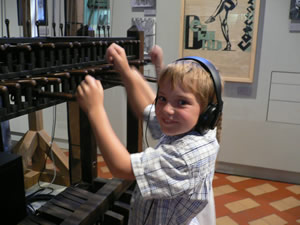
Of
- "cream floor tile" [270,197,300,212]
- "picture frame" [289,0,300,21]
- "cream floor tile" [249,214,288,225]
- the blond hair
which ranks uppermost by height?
"picture frame" [289,0,300,21]

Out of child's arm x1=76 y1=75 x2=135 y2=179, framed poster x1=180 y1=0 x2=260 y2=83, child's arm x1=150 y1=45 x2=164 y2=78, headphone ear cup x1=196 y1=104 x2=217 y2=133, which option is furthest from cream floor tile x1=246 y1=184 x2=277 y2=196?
child's arm x1=76 y1=75 x2=135 y2=179

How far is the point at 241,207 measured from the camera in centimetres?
235

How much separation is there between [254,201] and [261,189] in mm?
233

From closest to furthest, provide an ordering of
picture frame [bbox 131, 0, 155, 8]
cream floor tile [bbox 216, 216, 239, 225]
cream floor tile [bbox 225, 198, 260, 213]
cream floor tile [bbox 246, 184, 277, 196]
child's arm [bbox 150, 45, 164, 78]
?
1. child's arm [bbox 150, 45, 164, 78]
2. cream floor tile [bbox 216, 216, 239, 225]
3. cream floor tile [bbox 225, 198, 260, 213]
4. cream floor tile [bbox 246, 184, 277, 196]
5. picture frame [bbox 131, 0, 155, 8]

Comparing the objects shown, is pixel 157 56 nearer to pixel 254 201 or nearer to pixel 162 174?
pixel 162 174

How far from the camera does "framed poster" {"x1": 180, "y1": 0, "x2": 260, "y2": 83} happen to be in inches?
97.7

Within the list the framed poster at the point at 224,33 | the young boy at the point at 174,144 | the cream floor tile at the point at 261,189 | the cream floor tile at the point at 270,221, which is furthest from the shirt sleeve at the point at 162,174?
the cream floor tile at the point at 261,189

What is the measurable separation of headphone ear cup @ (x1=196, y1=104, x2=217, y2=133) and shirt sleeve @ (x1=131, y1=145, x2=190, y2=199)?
0.34 feet

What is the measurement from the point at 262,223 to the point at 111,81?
5.37ft

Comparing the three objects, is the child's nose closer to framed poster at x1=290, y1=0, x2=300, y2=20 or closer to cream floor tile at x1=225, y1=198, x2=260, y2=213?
cream floor tile at x1=225, y1=198, x2=260, y2=213

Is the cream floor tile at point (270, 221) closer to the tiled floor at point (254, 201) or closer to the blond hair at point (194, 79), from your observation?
the tiled floor at point (254, 201)

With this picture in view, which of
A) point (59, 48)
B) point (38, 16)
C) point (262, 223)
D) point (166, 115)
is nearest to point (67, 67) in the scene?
point (59, 48)

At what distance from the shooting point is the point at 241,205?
2.38 metres

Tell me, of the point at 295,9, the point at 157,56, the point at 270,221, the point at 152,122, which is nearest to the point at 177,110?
the point at 152,122
